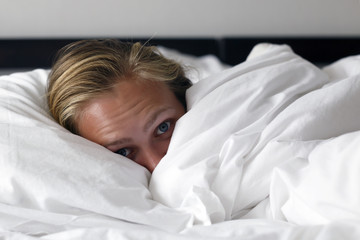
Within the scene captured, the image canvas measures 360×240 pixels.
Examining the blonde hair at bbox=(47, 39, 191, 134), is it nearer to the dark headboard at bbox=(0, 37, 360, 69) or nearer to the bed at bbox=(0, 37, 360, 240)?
the bed at bbox=(0, 37, 360, 240)

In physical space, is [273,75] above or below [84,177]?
above

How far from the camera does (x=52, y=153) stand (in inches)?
29.4

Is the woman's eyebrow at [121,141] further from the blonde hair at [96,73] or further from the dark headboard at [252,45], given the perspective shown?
the dark headboard at [252,45]

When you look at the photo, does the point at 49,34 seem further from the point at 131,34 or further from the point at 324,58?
the point at 324,58

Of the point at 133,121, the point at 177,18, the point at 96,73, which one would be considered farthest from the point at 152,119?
the point at 177,18

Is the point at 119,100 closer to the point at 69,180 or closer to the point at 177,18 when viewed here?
the point at 69,180

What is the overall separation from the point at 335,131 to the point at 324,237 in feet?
0.86

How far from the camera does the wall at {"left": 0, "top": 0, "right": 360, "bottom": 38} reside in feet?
5.37

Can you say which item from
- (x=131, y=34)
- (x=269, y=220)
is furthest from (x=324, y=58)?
(x=269, y=220)

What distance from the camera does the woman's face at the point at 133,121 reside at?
0.78m

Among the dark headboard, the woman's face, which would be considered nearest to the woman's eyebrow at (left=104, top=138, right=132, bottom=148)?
the woman's face

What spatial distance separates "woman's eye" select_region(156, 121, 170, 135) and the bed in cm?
5

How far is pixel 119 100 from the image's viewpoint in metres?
0.79

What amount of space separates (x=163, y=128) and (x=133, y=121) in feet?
0.22
